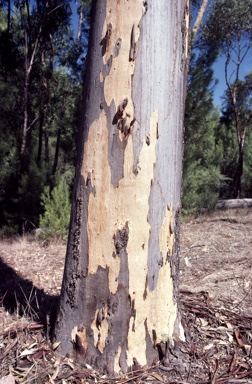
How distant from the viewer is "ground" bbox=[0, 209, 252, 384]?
1.70 metres

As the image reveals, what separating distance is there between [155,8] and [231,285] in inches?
91.6

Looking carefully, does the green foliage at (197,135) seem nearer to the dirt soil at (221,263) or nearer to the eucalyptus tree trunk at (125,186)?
the dirt soil at (221,263)

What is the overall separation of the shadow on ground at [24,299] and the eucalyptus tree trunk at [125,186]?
0.46 metres

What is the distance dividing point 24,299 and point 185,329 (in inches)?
48.4

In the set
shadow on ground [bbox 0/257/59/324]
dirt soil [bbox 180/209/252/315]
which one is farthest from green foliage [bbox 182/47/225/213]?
shadow on ground [bbox 0/257/59/324]

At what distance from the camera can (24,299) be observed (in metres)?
2.58

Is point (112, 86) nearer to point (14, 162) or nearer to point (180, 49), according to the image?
point (180, 49)

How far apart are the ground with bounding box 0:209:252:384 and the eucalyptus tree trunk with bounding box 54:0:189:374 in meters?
0.11

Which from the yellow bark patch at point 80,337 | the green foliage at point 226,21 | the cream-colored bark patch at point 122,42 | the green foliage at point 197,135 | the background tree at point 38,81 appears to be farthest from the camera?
the green foliage at point 226,21

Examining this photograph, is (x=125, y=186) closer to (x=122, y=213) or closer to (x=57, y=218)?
(x=122, y=213)

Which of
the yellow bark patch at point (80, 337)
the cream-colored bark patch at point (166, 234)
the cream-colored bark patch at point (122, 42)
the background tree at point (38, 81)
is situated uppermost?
the background tree at point (38, 81)

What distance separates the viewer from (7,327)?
2047 mm

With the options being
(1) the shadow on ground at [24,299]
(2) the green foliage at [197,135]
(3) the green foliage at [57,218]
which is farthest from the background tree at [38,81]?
(1) the shadow on ground at [24,299]

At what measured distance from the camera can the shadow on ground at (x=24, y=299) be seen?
7.24 feet
